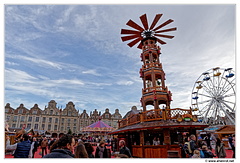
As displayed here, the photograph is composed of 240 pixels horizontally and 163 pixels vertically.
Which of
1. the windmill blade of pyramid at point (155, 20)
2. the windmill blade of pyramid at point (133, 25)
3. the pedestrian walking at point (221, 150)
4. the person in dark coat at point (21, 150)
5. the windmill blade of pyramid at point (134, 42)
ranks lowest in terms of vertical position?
the pedestrian walking at point (221, 150)

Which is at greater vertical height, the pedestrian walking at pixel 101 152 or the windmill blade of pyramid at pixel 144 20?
the windmill blade of pyramid at pixel 144 20

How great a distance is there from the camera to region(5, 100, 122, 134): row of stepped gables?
4831cm

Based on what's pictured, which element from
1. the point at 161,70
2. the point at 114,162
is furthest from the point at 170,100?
the point at 114,162

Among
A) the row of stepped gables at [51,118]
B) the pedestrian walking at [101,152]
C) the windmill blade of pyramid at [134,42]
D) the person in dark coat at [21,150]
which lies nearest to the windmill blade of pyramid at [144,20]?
the windmill blade of pyramid at [134,42]

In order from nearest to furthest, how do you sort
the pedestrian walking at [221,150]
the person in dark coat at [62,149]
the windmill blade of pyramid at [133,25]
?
the person in dark coat at [62,149], the pedestrian walking at [221,150], the windmill blade of pyramid at [133,25]

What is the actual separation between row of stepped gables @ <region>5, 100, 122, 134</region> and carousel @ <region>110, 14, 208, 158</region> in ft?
140

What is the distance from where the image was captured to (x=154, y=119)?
11.1 m

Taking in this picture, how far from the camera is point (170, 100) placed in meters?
14.0

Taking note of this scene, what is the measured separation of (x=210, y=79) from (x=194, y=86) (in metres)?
2.87

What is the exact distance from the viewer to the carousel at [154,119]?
1033 cm

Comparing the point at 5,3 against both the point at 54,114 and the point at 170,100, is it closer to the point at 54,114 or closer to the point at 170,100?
the point at 170,100

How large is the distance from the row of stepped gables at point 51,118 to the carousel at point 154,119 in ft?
140

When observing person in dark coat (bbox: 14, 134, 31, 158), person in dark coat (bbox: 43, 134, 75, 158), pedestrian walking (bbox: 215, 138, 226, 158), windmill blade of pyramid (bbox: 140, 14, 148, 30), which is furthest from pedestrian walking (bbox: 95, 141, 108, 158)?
windmill blade of pyramid (bbox: 140, 14, 148, 30)

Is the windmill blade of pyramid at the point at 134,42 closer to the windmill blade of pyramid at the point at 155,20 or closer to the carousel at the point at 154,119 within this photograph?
the carousel at the point at 154,119
